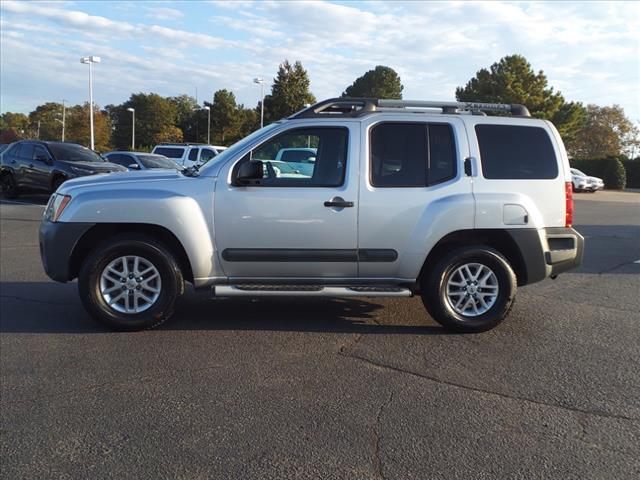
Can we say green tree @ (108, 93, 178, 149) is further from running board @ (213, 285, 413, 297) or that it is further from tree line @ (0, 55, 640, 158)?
running board @ (213, 285, 413, 297)

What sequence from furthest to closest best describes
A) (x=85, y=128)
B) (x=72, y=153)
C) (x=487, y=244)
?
(x=85, y=128), (x=72, y=153), (x=487, y=244)

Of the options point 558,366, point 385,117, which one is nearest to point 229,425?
point 558,366

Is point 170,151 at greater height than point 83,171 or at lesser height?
greater

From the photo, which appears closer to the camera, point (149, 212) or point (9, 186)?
point (149, 212)

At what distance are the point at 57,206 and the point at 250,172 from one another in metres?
1.88

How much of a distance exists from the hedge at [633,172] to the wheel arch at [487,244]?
4521cm

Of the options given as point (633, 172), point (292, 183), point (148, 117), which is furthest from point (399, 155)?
point (148, 117)

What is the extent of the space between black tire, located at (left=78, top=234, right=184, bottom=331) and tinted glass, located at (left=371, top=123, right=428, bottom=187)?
2067 millimetres

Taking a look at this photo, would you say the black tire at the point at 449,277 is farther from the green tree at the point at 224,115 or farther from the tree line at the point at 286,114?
the green tree at the point at 224,115

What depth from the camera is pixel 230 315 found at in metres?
5.99

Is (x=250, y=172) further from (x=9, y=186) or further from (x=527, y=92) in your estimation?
(x=527, y=92)

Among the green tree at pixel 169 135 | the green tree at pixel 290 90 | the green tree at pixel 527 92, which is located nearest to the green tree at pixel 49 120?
the green tree at pixel 169 135

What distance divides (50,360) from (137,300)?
0.97 metres

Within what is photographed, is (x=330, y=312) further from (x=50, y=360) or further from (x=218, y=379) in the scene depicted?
(x=50, y=360)
